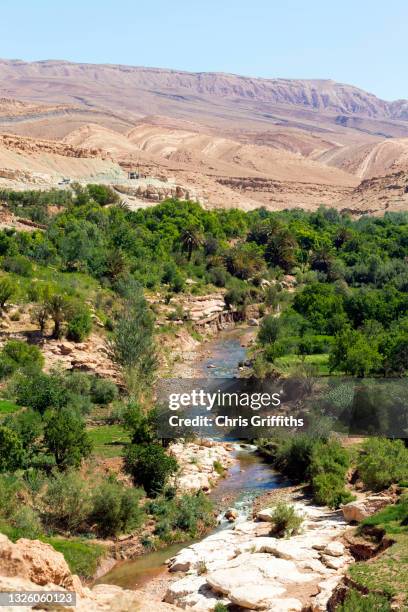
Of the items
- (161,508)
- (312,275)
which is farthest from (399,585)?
(312,275)

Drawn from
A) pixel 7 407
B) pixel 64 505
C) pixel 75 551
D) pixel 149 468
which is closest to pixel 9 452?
pixel 64 505

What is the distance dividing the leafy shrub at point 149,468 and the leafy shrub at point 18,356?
28.0ft

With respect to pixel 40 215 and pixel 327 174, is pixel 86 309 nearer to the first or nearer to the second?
pixel 40 215

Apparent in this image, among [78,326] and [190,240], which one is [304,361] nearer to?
[78,326]

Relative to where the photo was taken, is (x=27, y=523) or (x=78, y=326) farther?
(x=78, y=326)

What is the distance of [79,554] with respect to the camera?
17641 millimetres

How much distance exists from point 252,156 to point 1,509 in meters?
116

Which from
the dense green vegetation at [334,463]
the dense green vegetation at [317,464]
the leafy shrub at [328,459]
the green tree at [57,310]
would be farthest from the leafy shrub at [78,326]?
the leafy shrub at [328,459]

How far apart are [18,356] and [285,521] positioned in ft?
47.1

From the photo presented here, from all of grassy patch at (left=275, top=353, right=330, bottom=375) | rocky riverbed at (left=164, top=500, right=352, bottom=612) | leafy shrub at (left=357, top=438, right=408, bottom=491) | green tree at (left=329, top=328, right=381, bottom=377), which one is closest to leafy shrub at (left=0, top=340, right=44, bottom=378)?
grassy patch at (left=275, top=353, right=330, bottom=375)

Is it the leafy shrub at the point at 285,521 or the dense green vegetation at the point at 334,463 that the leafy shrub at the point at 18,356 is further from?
the leafy shrub at the point at 285,521

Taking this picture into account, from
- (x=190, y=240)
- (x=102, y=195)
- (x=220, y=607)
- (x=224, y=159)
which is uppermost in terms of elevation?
(x=224, y=159)

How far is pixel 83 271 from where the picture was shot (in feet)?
148

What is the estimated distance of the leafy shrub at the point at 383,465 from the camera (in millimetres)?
21156
